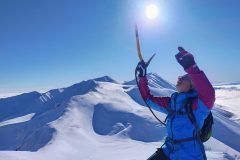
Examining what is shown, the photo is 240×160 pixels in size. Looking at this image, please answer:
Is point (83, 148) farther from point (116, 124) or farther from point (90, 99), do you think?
point (90, 99)

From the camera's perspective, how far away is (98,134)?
111125 mm

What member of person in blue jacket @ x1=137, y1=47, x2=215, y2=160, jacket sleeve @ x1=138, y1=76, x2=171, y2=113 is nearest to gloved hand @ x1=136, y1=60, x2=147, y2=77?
jacket sleeve @ x1=138, y1=76, x2=171, y2=113

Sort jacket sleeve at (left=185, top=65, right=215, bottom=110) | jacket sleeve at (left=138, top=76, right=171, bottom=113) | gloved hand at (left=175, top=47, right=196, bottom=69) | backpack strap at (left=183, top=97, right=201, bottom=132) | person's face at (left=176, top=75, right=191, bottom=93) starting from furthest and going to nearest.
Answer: jacket sleeve at (left=138, top=76, right=171, bottom=113) < person's face at (left=176, top=75, right=191, bottom=93) < backpack strap at (left=183, top=97, right=201, bottom=132) < gloved hand at (left=175, top=47, right=196, bottom=69) < jacket sleeve at (left=185, top=65, right=215, bottom=110)

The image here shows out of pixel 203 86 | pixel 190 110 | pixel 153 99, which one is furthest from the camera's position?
pixel 153 99

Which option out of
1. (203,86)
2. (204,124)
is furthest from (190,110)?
(203,86)

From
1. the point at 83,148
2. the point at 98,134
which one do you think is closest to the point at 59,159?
the point at 83,148

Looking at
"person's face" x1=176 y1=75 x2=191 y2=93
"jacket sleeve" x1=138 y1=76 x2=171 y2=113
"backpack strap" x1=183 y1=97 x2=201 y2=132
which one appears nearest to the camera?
"backpack strap" x1=183 y1=97 x2=201 y2=132

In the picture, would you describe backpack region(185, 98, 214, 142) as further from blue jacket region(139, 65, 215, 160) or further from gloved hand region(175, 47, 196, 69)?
gloved hand region(175, 47, 196, 69)

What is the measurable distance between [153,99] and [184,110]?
115 cm

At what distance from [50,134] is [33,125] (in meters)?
83.0

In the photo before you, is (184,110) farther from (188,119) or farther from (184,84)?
(184,84)

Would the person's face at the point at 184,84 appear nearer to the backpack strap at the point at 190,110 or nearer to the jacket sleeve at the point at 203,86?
the backpack strap at the point at 190,110

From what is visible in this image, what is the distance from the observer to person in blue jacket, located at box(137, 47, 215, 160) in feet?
17.8

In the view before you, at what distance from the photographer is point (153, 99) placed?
7.00 metres
